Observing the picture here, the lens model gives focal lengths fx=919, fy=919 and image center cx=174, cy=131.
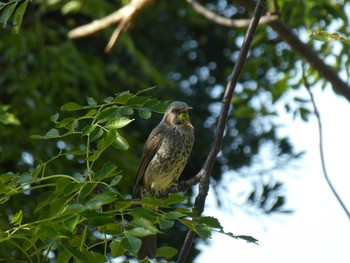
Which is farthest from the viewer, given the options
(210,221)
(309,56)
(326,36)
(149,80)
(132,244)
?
(149,80)

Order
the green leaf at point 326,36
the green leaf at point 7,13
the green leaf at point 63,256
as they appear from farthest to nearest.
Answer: the green leaf at point 326,36, the green leaf at point 7,13, the green leaf at point 63,256

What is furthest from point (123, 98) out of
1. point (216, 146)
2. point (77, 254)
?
point (77, 254)

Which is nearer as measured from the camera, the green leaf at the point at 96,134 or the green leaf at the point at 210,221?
the green leaf at the point at 210,221

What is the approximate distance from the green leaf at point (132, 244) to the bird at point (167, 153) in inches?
86.7

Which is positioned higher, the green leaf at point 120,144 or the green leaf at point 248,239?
the green leaf at point 120,144

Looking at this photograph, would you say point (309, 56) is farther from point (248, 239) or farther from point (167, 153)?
point (248, 239)

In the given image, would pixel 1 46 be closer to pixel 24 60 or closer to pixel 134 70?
pixel 24 60

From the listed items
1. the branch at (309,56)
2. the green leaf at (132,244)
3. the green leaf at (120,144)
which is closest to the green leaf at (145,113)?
the green leaf at (120,144)

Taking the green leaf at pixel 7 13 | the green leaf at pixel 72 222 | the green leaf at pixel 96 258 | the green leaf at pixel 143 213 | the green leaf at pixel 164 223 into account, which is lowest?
the green leaf at pixel 96 258

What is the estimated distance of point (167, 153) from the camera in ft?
15.1

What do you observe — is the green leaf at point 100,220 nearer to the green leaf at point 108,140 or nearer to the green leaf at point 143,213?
the green leaf at point 143,213

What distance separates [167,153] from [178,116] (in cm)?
20

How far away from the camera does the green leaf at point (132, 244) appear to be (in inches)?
90.0

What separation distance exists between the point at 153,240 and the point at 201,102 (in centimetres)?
306
